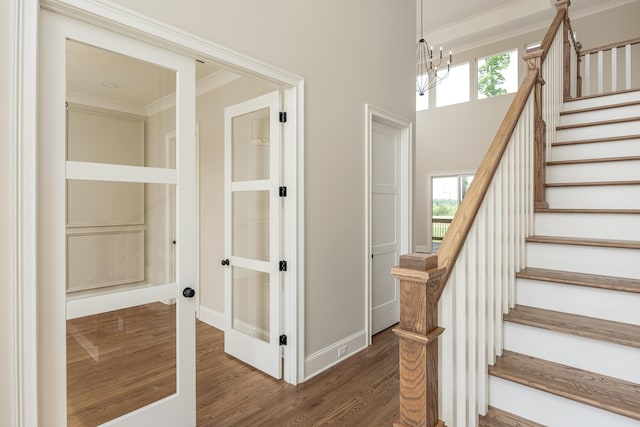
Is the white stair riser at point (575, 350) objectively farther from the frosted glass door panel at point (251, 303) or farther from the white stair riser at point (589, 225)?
the frosted glass door panel at point (251, 303)

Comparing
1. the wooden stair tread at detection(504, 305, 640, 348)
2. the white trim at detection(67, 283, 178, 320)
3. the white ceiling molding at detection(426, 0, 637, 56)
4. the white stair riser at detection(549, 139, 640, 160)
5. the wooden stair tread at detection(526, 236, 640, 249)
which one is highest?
the white ceiling molding at detection(426, 0, 637, 56)

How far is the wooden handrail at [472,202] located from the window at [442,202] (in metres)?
6.51

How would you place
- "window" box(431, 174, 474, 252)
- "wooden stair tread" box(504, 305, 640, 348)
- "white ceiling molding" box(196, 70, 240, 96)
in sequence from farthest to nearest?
"window" box(431, 174, 474, 252) → "white ceiling molding" box(196, 70, 240, 96) → "wooden stair tread" box(504, 305, 640, 348)

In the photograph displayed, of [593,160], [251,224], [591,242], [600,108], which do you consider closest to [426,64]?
[600,108]

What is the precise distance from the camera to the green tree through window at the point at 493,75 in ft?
23.7

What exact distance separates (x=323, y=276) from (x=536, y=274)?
1502 millimetres

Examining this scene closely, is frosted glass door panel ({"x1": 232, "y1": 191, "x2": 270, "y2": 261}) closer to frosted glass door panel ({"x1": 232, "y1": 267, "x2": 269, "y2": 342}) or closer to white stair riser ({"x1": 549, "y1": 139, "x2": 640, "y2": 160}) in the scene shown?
frosted glass door panel ({"x1": 232, "y1": 267, "x2": 269, "y2": 342})

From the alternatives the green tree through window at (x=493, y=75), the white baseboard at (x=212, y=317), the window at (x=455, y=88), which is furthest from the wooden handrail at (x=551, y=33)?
the window at (x=455, y=88)

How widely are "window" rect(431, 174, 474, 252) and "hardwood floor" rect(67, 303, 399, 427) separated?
5.61 metres

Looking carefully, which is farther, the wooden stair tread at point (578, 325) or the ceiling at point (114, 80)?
the ceiling at point (114, 80)

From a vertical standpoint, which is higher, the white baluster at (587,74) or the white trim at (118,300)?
the white baluster at (587,74)

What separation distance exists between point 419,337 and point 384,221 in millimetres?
2695

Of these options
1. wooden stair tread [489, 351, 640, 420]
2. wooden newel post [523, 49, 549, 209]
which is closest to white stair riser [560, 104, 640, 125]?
wooden newel post [523, 49, 549, 209]

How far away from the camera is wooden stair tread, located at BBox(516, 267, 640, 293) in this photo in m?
1.64
